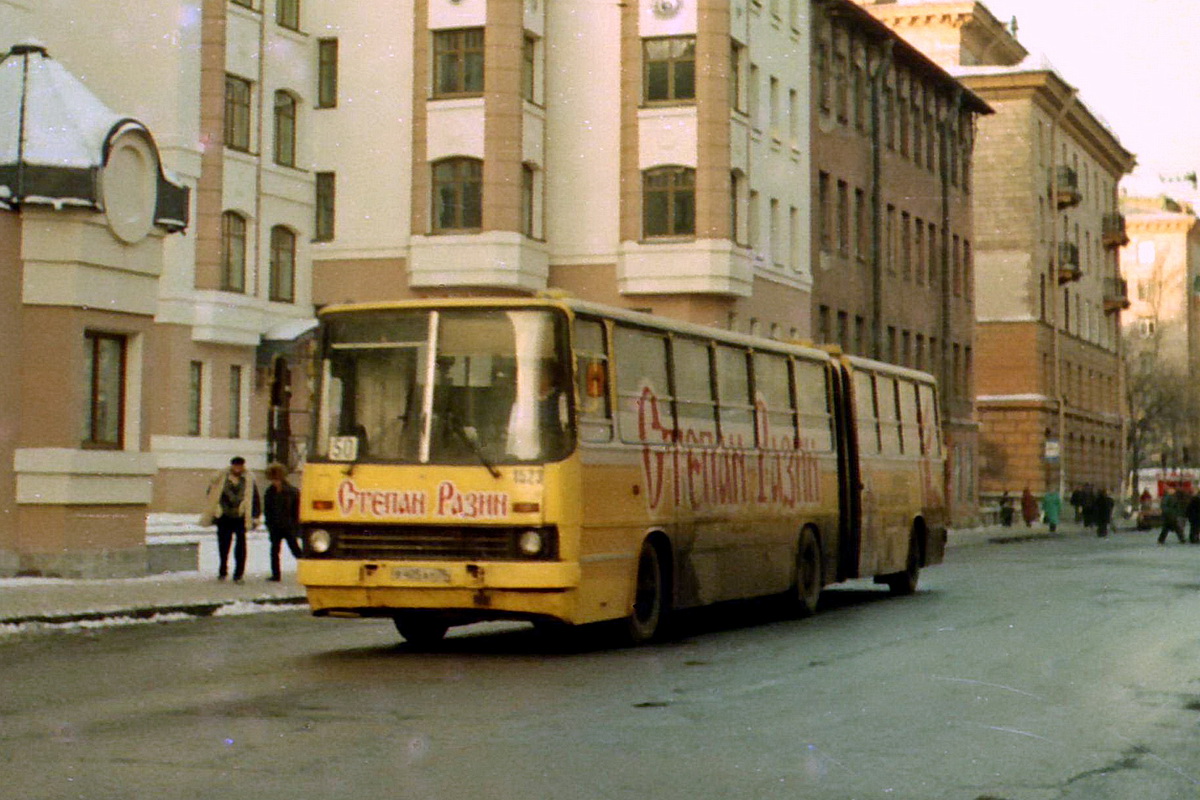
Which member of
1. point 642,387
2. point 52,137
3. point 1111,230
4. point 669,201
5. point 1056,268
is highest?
point 1111,230

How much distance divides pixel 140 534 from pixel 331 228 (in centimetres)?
2526

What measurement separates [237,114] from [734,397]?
29164mm

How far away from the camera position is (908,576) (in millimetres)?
27203

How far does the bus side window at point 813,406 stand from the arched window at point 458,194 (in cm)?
2640

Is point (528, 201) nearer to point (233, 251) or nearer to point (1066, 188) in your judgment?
point (233, 251)

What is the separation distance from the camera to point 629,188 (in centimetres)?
5044

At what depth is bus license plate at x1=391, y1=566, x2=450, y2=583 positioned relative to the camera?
1625cm

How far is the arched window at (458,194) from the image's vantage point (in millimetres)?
49531

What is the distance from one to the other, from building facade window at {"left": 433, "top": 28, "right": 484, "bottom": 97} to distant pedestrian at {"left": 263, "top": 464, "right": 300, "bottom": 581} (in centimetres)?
2289

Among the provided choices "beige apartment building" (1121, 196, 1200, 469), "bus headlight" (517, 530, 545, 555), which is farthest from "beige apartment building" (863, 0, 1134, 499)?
"bus headlight" (517, 530, 545, 555)

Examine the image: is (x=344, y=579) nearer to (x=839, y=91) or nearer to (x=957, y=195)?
(x=839, y=91)

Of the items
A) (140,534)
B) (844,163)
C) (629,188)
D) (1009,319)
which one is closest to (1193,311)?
(1009,319)

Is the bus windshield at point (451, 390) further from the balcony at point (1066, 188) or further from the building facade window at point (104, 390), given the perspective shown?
the balcony at point (1066, 188)

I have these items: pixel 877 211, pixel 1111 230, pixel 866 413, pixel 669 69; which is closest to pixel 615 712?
pixel 866 413
